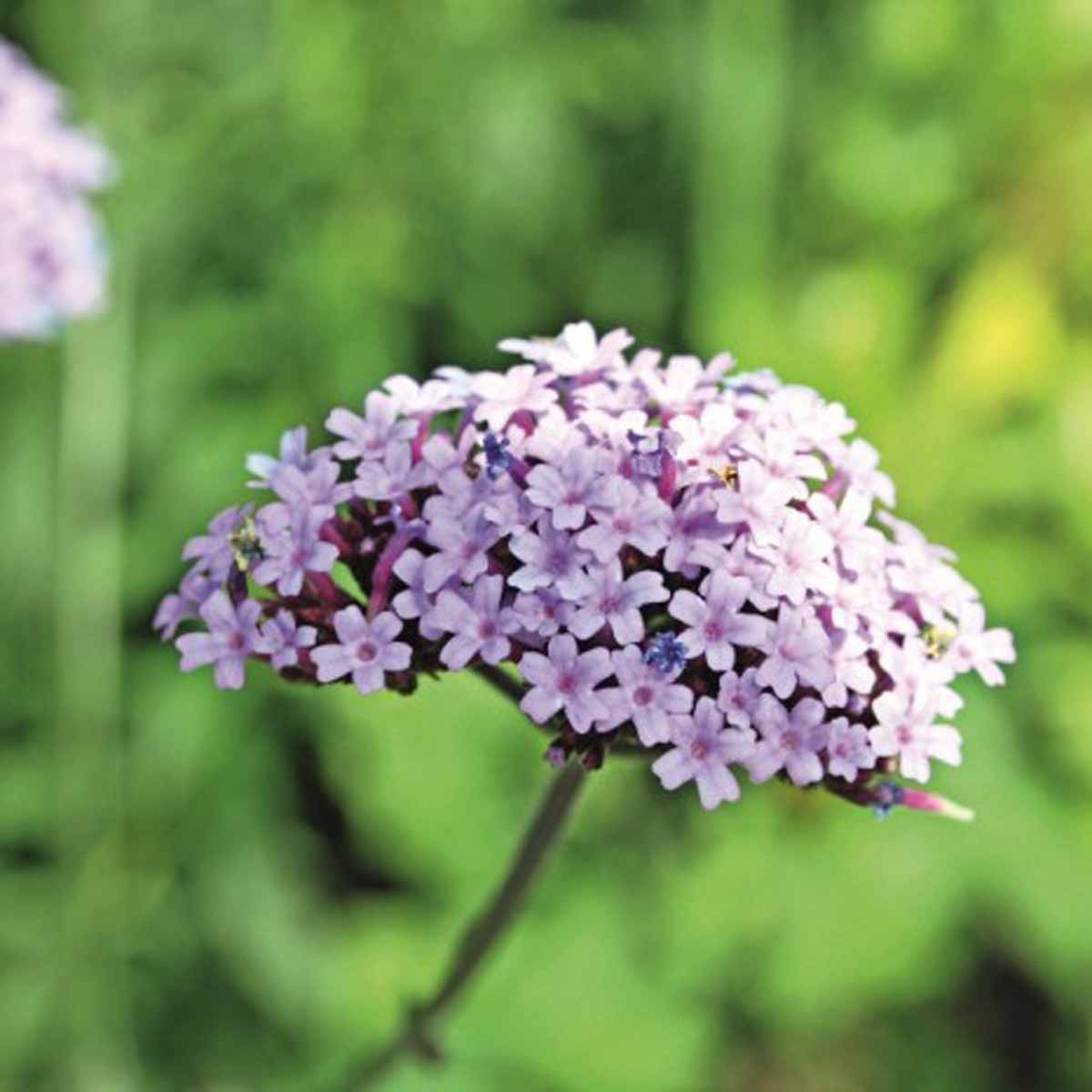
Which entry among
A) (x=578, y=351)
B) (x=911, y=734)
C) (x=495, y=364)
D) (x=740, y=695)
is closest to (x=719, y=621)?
(x=740, y=695)

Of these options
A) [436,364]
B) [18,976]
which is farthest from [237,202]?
[18,976]

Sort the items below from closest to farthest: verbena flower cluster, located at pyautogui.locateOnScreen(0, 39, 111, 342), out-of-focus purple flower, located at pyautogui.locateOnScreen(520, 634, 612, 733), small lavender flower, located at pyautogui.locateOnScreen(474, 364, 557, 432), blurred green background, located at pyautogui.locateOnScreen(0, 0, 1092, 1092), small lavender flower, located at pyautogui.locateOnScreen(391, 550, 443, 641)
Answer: out-of-focus purple flower, located at pyautogui.locateOnScreen(520, 634, 612, 733)
small lavender flower, located at pyautogui.locateOnScreen(391, 550, 443, 641)
small lavender flower, located at pyautogui.locateOnScreen(474, 364, 557, 432)
verbena flower cluster, located at pyautogui.locateOnScreen(0, 39, 111, 342)
blurred green background, located at pyautogui.locateOnScreen(0, 0, 1092, 1092)

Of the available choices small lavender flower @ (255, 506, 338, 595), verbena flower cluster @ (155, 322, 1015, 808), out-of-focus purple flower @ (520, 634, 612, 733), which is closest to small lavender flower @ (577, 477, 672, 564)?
verbena flower cluster @ (155, 322, 1015, 808)

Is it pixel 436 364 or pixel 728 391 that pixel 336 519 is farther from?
pixel 436 364

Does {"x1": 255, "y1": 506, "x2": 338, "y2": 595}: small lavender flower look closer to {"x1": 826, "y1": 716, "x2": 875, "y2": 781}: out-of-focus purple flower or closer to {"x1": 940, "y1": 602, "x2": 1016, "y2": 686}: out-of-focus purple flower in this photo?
{"x1": 826, "y1": 716, "x2": 875, "y2": 781}: out-of-focus purple flower

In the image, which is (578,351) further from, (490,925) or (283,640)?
(490,925)

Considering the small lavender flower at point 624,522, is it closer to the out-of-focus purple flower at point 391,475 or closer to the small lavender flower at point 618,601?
the small lavender flower at point 618,601
